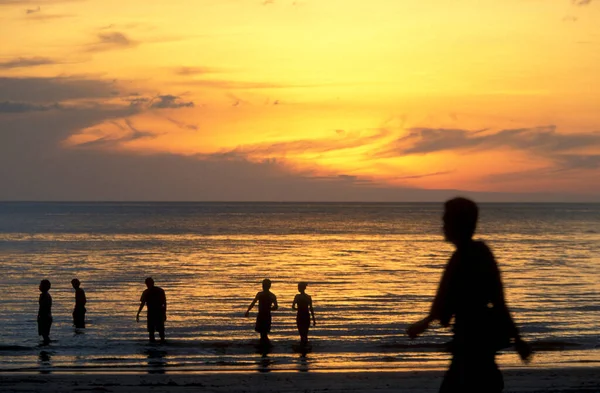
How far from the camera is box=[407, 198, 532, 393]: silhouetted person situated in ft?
18.0

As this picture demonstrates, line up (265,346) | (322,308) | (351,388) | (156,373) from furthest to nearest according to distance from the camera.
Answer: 1. (322,308)
2. (265,346)
3. (156,373)
4. (351,388)

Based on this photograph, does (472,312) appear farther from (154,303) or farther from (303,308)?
(154,303)

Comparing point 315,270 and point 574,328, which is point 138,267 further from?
point 574,328

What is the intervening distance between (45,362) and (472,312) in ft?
44.9

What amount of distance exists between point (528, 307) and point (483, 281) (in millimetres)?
27549

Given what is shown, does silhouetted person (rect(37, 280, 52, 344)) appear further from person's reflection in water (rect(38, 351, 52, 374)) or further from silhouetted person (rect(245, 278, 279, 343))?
silhouetted person (rect(245, 278, 279, 343))

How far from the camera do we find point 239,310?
3073 cm

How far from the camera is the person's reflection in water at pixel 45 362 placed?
15680 millimetres

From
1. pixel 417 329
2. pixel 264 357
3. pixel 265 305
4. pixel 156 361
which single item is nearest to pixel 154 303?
pixel 156 361

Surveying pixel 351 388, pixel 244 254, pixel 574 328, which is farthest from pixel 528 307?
pixel 244 254

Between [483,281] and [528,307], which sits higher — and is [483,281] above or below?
above

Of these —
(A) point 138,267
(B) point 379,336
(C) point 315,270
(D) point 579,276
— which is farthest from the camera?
(A) point 138,267

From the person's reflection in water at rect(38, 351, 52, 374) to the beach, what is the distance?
3.02 feet

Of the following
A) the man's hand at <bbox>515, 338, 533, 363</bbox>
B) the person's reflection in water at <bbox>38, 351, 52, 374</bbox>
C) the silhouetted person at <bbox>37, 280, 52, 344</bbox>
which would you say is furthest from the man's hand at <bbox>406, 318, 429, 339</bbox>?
the silhouetted person at <bbox>37, 280, 52, 344</bbox>
